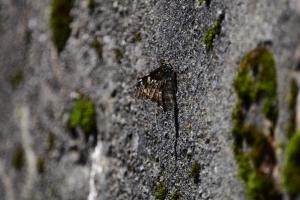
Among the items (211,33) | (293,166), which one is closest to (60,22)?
(211,33)

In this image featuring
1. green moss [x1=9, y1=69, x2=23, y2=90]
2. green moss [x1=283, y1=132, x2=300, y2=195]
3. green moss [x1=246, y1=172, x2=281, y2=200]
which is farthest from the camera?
green moss [x1=9, y1=69, x2=23, y2=90]

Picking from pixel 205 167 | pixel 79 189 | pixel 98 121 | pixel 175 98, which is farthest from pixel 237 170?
pixel 79 189

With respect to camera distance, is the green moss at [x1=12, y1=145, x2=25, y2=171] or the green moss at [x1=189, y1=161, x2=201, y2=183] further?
the green moss at [x1=12, y1=145, x2=25, y2=171]

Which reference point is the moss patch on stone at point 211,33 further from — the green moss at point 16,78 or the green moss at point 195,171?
the green moss at point 16,78

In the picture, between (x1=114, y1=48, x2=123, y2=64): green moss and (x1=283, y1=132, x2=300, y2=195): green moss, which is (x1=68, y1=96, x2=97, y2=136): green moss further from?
(x1=283, y1=132, x2=300, y2=195): green moss

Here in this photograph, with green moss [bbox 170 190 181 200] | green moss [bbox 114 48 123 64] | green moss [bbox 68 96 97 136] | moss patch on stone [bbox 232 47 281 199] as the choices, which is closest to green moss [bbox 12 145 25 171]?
green moss [bbox 68 96 97 136]

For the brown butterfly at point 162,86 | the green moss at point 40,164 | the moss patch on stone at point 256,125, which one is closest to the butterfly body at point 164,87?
the brown butterfly at point 162,86
